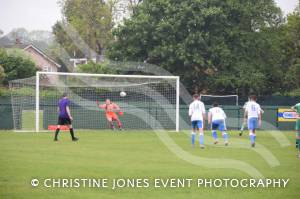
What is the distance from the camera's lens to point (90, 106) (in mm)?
38375

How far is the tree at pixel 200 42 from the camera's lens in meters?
54.4

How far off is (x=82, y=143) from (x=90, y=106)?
1266 centimetres

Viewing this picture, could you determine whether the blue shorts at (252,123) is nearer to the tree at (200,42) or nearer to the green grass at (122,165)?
the green grass at (122,165)

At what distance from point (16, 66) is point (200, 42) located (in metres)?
19.3

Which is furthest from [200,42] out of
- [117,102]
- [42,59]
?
[42,59]

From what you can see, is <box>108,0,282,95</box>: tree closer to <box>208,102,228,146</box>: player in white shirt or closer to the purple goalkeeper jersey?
the purple goalkeeper jersey

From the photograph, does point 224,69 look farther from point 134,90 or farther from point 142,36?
point 134,90

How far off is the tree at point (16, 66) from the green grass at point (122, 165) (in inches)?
1392

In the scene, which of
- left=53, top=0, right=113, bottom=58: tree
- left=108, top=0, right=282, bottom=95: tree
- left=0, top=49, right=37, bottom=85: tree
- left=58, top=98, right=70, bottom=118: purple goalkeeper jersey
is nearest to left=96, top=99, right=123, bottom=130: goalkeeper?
left=58, top=98, right=70, bottom=118: purple goalkeeper jersey

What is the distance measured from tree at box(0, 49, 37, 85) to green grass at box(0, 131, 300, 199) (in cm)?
3537

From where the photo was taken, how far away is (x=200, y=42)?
54.0 meters

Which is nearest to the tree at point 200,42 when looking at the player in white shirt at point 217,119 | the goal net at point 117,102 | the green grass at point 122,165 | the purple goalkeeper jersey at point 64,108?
the goal net at point 117,102

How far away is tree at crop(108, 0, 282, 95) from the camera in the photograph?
179 ft

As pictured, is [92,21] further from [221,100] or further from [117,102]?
[117,102]
